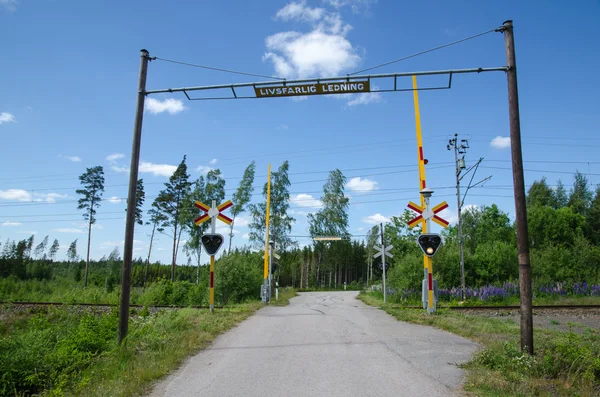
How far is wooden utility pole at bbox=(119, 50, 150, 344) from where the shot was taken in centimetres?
915

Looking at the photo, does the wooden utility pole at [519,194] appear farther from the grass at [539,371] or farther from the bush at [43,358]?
the bush at [43,358]

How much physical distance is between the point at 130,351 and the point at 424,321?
26.9 ft

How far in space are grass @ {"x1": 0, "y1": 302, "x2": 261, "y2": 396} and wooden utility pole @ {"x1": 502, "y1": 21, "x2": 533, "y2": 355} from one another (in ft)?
20.6

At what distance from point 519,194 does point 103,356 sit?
9.07 meters

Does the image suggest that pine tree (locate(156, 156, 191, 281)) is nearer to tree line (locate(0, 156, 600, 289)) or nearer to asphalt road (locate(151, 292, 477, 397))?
tree line (locate(0, 156, 600, 289))

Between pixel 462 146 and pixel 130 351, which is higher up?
pixel 462 146

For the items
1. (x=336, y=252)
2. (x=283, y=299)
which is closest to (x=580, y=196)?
(x=336, y=252)

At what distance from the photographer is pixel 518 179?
7.82 meters

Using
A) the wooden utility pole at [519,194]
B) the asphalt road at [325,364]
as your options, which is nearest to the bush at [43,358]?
the asphalt road at [325,364]

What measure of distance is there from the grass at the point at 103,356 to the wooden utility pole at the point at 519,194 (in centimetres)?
628

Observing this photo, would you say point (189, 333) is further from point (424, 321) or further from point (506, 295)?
point (506, 295)

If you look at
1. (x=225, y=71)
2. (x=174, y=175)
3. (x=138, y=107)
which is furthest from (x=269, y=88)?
(x=174, y=175)

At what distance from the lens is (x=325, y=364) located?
279 inches

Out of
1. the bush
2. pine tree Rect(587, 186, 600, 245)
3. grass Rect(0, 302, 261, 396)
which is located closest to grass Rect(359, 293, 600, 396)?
grass Rect(0, 302, 261, 396)
